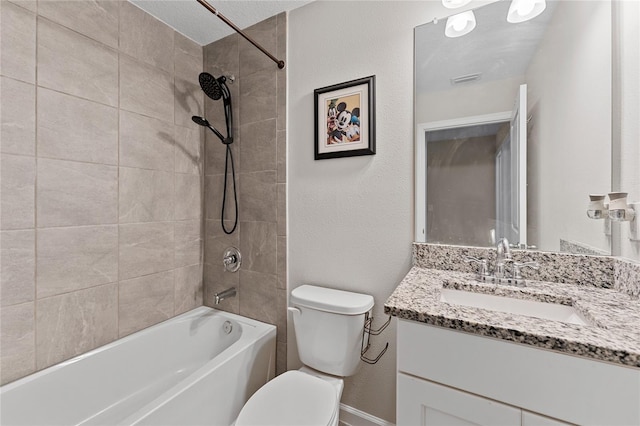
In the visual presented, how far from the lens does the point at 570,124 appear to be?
1.08 metres

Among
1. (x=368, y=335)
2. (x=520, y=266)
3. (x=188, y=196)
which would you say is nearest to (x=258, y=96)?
(x=188, y=196)

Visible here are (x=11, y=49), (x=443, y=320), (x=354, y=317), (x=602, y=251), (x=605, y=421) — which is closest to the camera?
(x=605, y=421)

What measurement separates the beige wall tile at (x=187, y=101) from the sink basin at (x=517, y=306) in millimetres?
1730

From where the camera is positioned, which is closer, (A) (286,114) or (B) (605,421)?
(B) (605,421)

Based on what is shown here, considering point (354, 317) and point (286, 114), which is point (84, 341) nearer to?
point (354, 317)

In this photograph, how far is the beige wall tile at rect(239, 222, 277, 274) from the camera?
1.72m

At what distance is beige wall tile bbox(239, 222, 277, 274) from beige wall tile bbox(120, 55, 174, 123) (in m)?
0.90

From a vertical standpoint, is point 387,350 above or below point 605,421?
below

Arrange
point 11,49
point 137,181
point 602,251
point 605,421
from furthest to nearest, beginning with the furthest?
1. point 137,181
2. point 11,49
3. point 602,251
4. point 605,421

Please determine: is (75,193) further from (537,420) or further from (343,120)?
(537,420)

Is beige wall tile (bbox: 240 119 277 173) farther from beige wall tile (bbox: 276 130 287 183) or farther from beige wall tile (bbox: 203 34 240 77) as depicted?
beige wall tile (bbox: 203 34 240 77)

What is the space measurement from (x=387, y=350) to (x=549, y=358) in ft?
2.86

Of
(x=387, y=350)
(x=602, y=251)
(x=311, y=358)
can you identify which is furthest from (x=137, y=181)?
(x=602, y=251)

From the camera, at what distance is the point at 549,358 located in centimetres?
65
